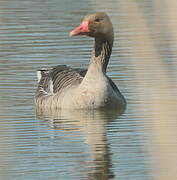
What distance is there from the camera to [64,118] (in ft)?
41.3

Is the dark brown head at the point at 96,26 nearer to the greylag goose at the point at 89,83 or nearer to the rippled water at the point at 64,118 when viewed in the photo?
the greylag goose at the point at 89,83

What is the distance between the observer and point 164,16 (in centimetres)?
2053

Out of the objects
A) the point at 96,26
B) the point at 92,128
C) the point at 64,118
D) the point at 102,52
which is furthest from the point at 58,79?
the point at 92,128

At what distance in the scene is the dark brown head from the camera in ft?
43.2

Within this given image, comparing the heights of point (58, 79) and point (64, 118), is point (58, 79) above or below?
above

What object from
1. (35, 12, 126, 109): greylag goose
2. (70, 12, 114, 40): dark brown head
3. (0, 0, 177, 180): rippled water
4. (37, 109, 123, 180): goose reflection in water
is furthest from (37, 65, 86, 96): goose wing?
(70, 12, 114, 40): dark brown head

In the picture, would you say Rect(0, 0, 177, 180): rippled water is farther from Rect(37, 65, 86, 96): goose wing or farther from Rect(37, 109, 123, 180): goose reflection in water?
Rect(37, 65, 86, 96): goose wing

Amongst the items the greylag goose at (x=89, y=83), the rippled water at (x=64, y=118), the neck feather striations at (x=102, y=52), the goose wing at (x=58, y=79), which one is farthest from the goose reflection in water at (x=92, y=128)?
the neck feather striations at (x=102, y=52)

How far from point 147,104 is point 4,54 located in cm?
445

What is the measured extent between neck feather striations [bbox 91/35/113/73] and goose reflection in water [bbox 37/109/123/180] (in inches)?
37.8

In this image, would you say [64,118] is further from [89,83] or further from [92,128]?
[89,83]

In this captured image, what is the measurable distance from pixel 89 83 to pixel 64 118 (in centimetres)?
103

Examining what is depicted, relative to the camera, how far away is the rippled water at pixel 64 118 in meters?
9.07

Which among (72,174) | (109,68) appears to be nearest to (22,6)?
(109,68)
